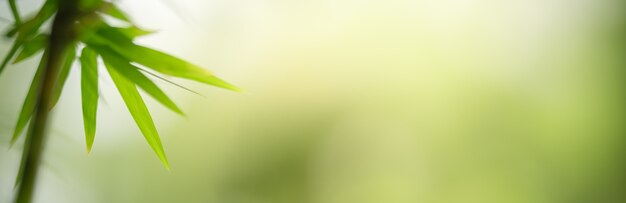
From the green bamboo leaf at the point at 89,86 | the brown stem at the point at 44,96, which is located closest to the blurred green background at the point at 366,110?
the green bamboo leaf at the point at 89,86

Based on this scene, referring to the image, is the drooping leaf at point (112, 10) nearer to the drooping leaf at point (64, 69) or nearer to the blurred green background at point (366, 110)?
the drooping leaf at point (64, 69)

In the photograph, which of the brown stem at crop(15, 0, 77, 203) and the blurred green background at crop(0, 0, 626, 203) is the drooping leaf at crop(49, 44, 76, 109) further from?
the blurred green background at crop(0, 0, 626, 203)

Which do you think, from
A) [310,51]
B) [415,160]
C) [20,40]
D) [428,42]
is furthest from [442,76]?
[20,40]

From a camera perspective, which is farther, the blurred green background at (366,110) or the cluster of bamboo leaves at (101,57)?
the blurred green background at (366,110)


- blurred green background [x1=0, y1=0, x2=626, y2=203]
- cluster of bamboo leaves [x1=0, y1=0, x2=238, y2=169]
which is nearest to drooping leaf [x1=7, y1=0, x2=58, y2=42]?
cluster of bamboo leaves [x1=0, y1=0, x2=238, y2=169]

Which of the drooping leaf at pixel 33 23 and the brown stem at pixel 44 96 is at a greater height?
the drooping leaf at pixel 33 23
